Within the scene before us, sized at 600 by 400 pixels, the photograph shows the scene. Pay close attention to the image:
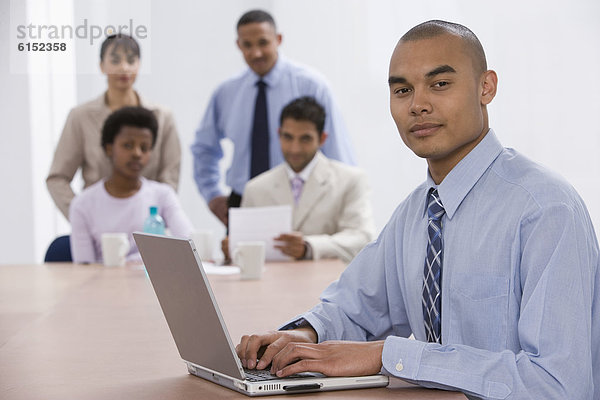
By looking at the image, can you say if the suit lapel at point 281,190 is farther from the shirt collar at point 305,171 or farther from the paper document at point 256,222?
the paper document at point 256,222

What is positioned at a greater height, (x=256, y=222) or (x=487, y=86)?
(x=487, y=86)

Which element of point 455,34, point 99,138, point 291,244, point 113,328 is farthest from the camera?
point 99,138

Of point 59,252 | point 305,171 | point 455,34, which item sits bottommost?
point 59,252

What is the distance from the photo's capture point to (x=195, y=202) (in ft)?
22.1

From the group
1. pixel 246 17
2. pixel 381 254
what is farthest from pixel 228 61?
pixel 381 254

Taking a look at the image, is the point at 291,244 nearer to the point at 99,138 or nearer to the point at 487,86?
the point at 99,138

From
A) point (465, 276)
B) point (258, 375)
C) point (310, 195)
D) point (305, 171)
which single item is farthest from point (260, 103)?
point (258, 375)

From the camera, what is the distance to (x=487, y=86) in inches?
54.4

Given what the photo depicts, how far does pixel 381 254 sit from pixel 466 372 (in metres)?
0.48

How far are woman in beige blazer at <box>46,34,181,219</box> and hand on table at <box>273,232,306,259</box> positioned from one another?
1.38m

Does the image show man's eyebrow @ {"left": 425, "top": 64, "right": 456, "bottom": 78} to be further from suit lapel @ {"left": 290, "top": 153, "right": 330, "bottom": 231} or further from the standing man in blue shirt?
the standing man in blue shirt

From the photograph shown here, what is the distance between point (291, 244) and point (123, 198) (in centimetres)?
93

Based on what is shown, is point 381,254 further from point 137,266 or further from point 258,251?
point 137,266

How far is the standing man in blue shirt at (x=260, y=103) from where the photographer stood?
4371 mm
